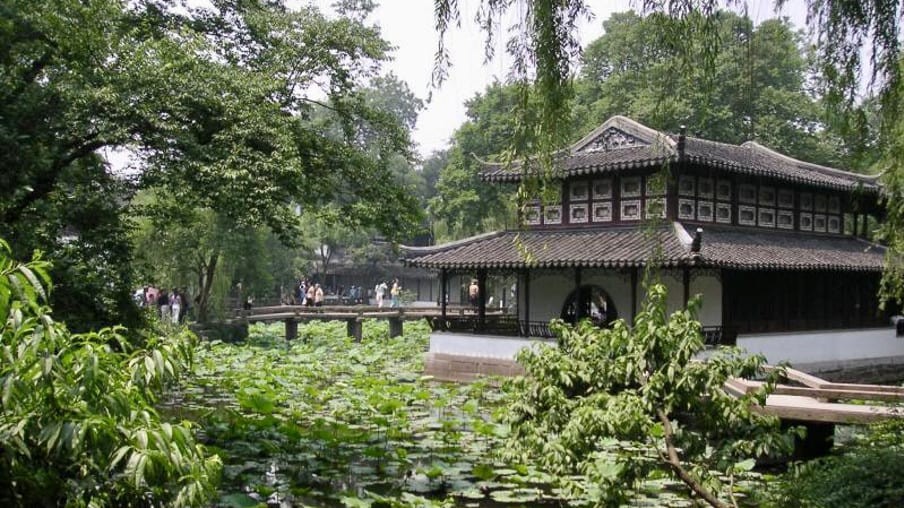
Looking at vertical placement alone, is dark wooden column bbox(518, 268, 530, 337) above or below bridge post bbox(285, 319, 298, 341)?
above

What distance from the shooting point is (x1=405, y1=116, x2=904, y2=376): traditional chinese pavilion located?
15070mm

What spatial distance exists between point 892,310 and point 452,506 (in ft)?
55.1

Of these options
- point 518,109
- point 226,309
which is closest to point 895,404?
point 518,109

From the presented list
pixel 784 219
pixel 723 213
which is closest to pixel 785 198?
pixel 784 219

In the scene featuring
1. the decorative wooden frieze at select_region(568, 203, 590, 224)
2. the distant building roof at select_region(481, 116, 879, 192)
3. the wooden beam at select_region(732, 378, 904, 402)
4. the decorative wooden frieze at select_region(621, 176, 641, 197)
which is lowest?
the wooden beam at select_region(732, 378, 904, 402)

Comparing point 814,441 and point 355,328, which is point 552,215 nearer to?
point 814,441

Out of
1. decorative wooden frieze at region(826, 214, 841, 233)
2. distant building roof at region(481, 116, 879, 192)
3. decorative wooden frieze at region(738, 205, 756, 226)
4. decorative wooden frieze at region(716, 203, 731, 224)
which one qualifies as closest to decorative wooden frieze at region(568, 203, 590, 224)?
distant building roof at region(481, 116, 879, 192)

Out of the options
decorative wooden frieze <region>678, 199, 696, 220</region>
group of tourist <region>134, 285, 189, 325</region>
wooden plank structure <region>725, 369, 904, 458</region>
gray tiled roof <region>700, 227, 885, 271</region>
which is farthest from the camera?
group of tourist <region>134, 285, 189, 325</region>

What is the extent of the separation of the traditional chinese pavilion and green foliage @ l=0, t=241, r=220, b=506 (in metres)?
11.1

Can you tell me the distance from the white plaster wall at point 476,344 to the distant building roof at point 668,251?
53.1 inches

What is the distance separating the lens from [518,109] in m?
4.73

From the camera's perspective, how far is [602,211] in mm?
16422

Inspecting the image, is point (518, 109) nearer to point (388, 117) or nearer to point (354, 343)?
point (388, 117)

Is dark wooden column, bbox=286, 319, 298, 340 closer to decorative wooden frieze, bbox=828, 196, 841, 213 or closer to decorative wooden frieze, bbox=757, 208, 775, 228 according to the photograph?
decorative wooden frieze, bbox=757, 208, 775, 228
